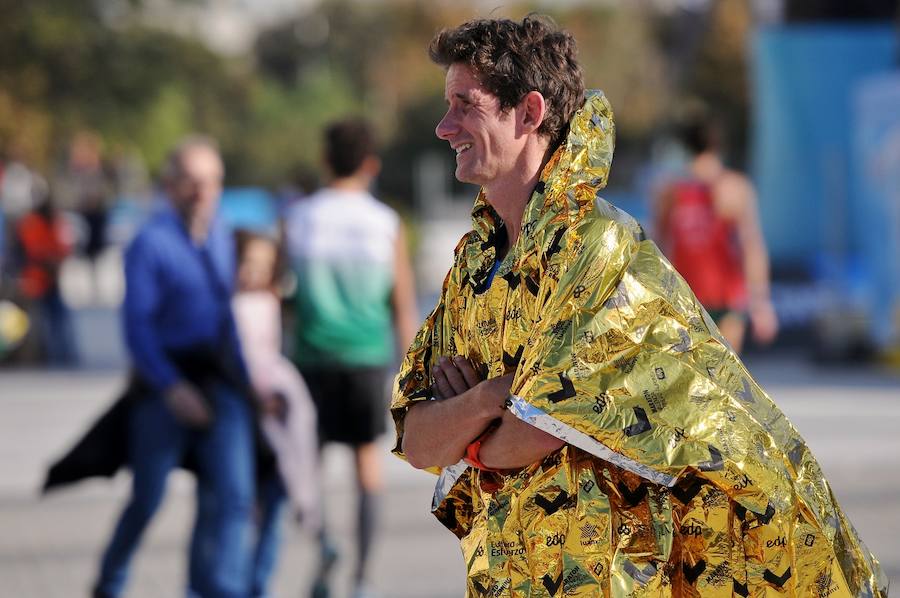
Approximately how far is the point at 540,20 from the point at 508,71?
12 cm

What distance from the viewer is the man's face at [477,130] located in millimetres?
2578

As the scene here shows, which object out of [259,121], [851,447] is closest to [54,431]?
[851,447]

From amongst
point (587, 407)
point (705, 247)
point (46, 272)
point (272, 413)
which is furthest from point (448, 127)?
point (46, 272)

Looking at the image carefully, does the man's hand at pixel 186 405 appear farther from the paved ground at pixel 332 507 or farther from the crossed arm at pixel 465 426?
the crossed arm at pixel 465 426

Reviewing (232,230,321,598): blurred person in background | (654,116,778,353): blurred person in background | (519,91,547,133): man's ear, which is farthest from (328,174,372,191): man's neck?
(519,91,547,133): man's ear

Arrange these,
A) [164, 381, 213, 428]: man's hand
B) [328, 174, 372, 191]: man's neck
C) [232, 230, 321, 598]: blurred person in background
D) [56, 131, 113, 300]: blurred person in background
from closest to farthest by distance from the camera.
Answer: [164, 381, 213, 428]: man's hand → [232, 230, 321, 598]: blurred person in background → [328, 174, 372, 191]: man's neck → [56, 131, 113, 300]: blurred person in background

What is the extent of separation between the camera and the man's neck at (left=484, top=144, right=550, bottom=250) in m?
2.61

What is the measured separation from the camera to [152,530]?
716cm

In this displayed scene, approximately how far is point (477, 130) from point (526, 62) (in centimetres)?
15

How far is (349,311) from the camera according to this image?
575cm

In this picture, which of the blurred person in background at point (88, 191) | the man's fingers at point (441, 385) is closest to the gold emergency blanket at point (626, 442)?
the man's fingers at point (441, 385)

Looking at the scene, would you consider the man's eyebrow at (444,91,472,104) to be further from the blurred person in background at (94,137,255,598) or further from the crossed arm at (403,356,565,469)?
the blurred person in background at (94,137,255,598)

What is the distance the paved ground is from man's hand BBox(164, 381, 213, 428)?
1176mm

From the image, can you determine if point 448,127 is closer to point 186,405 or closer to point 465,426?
point 465,426
